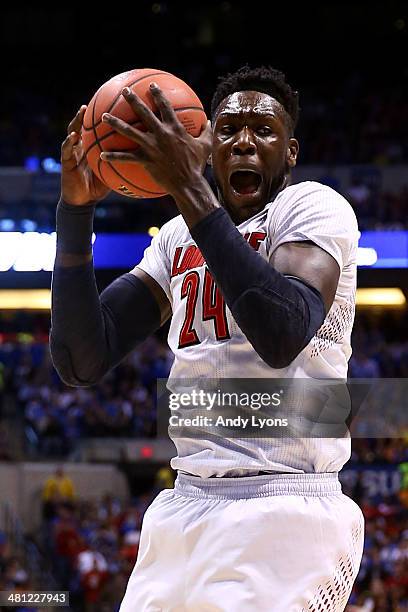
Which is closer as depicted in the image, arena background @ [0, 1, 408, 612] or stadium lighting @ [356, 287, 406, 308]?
arena background @ [0, 1, 408, 612]

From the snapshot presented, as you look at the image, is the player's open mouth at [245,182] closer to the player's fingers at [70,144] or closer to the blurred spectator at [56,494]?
the player's fingers at [70,144]

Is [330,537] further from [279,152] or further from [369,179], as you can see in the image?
[369,179]

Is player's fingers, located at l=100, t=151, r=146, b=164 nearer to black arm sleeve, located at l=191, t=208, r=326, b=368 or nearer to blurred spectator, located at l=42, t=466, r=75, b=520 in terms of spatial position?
black arm sleeve, located at l=191, t=208, r=326, b=368

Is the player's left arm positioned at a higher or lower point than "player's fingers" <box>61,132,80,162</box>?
lower

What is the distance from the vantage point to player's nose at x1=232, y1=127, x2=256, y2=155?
8.14 feet

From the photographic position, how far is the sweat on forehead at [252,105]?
254 centimetres

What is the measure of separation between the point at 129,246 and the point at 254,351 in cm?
992

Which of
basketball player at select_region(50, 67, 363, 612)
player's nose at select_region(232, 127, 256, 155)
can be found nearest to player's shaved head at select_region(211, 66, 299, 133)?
basketball player at select_region(50, 67, 363, 612)

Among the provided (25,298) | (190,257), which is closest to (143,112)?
(190,257)

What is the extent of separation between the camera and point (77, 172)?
2.54m

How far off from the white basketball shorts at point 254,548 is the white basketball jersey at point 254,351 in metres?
0.04

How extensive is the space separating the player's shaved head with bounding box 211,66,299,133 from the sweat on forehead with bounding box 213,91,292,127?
29 mm

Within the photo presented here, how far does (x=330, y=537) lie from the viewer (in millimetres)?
2293

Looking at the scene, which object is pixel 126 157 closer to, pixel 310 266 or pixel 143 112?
pixel 143 112
